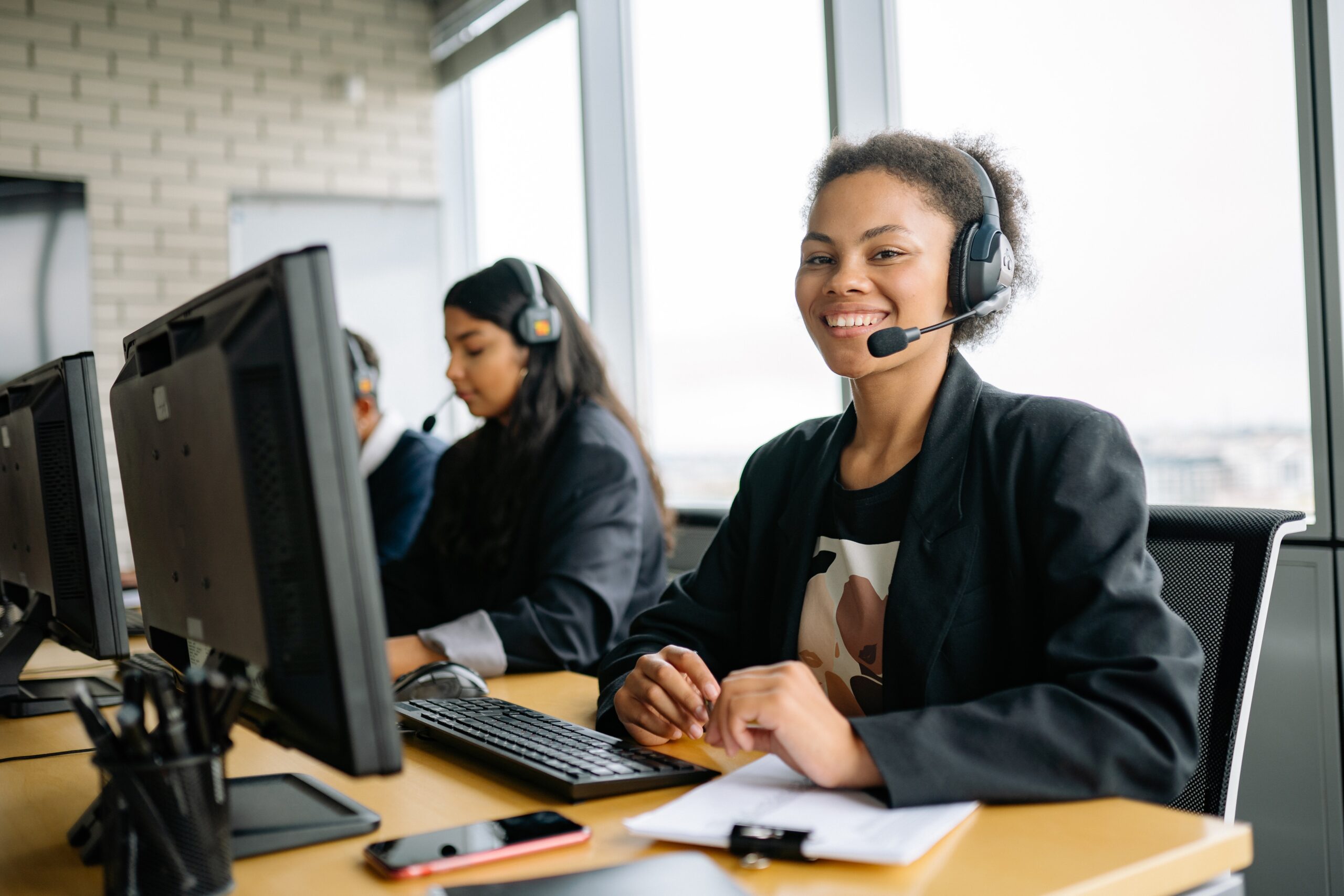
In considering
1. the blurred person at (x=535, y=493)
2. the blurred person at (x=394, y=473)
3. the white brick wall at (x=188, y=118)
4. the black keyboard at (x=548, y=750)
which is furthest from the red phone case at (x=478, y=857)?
the white brick wall at (x=188, y=118)

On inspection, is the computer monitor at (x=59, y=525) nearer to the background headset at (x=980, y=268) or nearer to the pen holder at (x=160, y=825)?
the pen holder at (x=160, y=825)

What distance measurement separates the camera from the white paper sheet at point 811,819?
811 millimetres

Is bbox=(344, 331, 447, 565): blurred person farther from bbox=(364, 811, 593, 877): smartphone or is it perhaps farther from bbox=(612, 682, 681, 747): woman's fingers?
bbox=(364, 811, 593, 877): smartphone

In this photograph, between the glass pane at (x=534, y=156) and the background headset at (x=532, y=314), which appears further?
the glass pane at (x=534, y=156)

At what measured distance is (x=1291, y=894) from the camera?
179 centimetres

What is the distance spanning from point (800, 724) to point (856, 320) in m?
0.57

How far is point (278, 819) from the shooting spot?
93 centimetres

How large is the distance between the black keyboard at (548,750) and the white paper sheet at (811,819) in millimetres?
63

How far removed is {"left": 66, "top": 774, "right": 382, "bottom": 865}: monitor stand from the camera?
2.91 ft

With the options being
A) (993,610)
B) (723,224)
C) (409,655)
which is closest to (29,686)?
(409,655)

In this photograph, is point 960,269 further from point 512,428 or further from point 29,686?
point 29,686

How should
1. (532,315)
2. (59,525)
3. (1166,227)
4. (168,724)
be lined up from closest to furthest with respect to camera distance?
(168,724) → (59,525) → (1166,227) → (532,315)

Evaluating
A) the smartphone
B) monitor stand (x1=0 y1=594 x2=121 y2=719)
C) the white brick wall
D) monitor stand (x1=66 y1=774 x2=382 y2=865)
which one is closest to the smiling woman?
the smartphone

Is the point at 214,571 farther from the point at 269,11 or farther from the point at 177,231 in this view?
the point at 269,11
